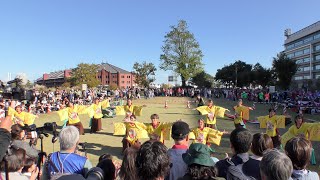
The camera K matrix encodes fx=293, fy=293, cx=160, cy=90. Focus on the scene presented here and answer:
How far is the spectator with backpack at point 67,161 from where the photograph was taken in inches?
133

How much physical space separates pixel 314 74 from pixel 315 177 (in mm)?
101394

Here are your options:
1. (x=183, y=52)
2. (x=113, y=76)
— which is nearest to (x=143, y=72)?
(x=183, y=52)

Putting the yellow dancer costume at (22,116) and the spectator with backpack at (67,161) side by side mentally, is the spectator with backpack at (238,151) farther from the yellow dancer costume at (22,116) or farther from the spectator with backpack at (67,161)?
the yellow dancer costume at (22,116)

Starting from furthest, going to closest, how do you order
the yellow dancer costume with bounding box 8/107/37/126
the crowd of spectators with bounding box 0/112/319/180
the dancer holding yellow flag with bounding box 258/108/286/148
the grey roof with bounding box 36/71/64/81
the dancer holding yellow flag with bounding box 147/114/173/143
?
the grey roof with bounding box 36/71/64/81
the yellow dancer costume with bounding box 8/107/37/126
the dancer holding yellow flag with bounding box 258/108/286/148
the dancer holding yellow flag with bounding box 147/114/173/143
the crowd of spectators with bounding box 0/112/319/180

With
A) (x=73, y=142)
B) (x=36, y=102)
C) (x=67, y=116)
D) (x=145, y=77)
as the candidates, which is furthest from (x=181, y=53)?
(x=73, y=142)

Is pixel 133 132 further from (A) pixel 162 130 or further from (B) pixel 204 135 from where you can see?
(B) pixel 204 135

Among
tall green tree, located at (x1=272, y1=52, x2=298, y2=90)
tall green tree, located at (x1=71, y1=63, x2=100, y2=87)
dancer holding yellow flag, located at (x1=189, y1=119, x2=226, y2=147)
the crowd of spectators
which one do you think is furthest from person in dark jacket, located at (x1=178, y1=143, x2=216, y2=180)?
tall green tree, located at (x1=71, y1=63, x2=100, y2=87)

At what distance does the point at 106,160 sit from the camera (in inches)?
135

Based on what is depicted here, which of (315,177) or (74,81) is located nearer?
(315,177)

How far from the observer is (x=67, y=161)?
133 inches

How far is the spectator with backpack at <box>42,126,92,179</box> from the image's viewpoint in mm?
3375

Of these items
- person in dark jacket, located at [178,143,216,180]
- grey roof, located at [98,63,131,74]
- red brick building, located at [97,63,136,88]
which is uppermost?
grey roof, located at [98,63,131,74]

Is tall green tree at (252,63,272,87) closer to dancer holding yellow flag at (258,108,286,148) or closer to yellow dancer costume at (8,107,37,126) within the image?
dancer holding yellow flag at (258,108,286,148)

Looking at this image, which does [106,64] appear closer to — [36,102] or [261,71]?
[261,71]
